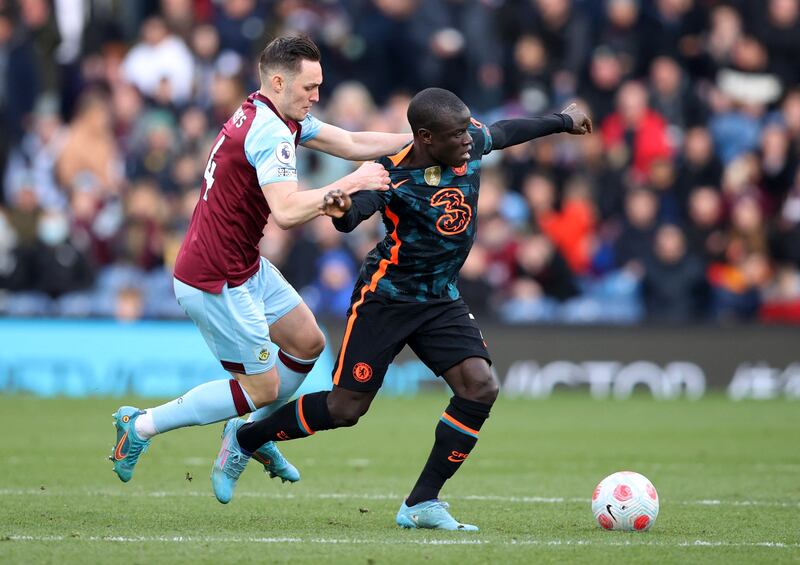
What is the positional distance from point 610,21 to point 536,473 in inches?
439

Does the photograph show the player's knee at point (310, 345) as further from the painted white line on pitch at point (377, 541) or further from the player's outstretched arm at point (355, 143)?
the painted white line on pitch at point (377, 541)

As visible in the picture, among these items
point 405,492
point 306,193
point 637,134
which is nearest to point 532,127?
point 306,193

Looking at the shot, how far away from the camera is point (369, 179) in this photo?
7281 mm

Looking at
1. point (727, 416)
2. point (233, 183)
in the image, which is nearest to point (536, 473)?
point (233, 183)

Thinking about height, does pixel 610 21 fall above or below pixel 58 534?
above

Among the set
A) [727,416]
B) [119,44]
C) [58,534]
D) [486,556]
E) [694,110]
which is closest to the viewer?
[486,556]

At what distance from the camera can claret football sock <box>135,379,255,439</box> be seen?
808 centimetres

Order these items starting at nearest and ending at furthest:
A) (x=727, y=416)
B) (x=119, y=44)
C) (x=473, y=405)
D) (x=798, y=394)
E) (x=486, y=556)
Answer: (x=486, y=556) → (x=473, y=405) → (x=727, y=416) → (x=798, y=394) → (x=119, y=44)

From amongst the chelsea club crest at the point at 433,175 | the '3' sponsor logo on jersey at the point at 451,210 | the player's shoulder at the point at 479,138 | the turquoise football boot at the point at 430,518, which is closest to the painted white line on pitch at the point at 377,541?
the turquoise football boot at the point at 430,518

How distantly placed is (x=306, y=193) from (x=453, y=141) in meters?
0.90

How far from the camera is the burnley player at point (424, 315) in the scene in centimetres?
771

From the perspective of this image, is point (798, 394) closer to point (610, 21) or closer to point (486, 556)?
point (610, 21)

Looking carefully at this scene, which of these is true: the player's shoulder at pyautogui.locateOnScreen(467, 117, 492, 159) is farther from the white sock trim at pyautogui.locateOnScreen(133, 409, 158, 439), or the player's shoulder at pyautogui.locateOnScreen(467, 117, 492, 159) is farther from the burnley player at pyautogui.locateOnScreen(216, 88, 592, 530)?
the white sock trim at pyautogui.locateOnScreen(133, 409, 158, 439)

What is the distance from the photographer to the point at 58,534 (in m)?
7.20
